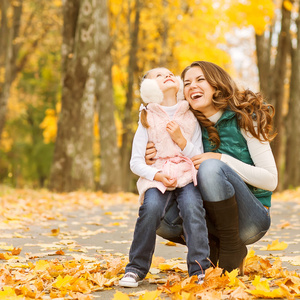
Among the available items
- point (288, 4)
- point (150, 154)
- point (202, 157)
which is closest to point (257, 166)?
point (202, 157)

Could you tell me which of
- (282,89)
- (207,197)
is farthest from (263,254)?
(282,89)

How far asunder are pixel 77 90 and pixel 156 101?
806cm

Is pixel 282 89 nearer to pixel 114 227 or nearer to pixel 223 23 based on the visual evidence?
pixel 223 23

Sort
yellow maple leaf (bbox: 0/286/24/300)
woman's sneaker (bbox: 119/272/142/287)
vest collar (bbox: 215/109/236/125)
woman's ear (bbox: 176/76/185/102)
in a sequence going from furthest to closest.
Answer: woman's ear (bbox: 176/76/185/102) → vest collar (bbox: 215/109/236/125) → woman's sneaker (bbox: 119/272/142/287) → yellow maple leaf (bbox: 0/286/24/300)

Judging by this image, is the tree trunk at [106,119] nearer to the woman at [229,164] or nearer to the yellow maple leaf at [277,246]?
the yellow maple leaf at [277,246]

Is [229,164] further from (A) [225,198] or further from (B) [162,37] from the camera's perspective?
(B) [162,37]

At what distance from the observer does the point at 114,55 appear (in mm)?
19062

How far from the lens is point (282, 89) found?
14.9 meters

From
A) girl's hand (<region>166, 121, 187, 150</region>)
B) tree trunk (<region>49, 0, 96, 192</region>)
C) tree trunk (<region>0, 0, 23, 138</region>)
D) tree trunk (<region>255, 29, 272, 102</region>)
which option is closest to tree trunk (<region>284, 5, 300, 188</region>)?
tree trunk (<region>255, 29, 272, 102</region>)

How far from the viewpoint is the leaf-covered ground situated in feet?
8.84

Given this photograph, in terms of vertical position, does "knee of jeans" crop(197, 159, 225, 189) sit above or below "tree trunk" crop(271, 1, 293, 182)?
below

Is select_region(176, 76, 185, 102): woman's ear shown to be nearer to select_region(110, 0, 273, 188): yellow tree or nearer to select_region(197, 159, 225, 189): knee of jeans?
select_region(197, 159, 225, 189): knee of jeans

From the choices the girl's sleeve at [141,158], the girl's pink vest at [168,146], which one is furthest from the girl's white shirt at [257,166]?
the girl's sleeve at [141,158]

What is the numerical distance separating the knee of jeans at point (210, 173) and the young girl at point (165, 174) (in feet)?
0.21
